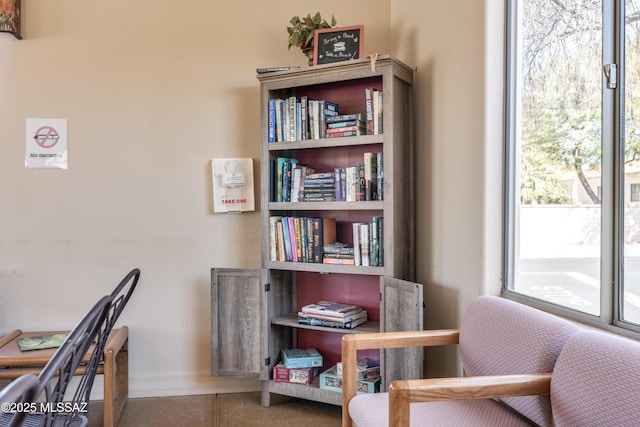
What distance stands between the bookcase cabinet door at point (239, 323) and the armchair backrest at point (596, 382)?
65.1 inches

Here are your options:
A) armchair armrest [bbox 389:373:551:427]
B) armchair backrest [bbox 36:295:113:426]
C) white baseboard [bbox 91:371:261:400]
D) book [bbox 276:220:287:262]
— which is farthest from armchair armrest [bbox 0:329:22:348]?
armchair armrest [bbox 389:373:551:427]

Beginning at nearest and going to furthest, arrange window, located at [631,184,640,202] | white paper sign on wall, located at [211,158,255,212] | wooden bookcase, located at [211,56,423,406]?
window, located at [631,184,640,202] < wooden bookcase, located at [211,56,423,406] < white paper sign on wall, located at [211,158,255,212]

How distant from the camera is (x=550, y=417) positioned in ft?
4.61

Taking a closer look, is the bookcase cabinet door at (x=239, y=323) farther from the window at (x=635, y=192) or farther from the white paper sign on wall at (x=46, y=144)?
the window at (x=635, y=192)

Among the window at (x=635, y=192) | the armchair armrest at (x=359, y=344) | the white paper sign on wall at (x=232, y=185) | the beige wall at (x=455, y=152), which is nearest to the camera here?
the window at (x=635, y=192)

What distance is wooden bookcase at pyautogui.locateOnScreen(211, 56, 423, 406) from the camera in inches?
94.1

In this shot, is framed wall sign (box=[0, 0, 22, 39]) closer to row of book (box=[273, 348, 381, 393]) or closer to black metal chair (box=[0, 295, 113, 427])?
black metal chair (box=[0, 295, 113, 427])

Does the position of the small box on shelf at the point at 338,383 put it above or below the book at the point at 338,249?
below

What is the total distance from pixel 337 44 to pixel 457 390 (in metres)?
1.94

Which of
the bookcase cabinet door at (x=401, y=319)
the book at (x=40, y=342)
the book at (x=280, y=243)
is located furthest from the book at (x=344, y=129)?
the book at (x=40, y=342)

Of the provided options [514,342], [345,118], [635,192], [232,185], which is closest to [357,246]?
[345,118]

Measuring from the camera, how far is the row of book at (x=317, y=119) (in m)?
2.48

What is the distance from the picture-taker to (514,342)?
1555mm

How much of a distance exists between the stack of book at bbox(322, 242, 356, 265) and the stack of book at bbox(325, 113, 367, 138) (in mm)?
602
